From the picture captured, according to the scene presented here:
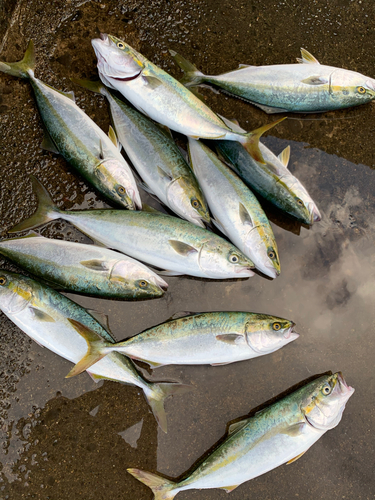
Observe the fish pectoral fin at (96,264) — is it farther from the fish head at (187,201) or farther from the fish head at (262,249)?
the fish head at (262,249)

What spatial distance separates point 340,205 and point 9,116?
3.16 m

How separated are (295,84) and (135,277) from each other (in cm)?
220

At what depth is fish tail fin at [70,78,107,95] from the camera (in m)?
3.15

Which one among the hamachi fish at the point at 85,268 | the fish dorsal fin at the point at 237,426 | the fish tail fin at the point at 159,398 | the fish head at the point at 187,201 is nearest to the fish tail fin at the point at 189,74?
the fish head at the point at 187,201

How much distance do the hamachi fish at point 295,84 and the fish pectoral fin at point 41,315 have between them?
238 cm

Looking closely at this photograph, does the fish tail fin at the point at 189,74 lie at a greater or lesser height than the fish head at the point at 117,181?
greater

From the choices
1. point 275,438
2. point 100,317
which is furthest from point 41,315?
point 275,438

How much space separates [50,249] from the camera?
9.78 feet

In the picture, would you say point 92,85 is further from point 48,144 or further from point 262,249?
point 262,249

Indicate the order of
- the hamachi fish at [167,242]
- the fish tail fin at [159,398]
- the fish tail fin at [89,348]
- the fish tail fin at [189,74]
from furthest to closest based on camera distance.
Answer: the fish tail fin at [189,74], the fish tail fin at [159,398], the hamachi fish at [167,242], the fish tail fin at [89,348]

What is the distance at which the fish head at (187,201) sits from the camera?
2982mm

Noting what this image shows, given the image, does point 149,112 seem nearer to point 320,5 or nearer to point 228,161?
point 228,161

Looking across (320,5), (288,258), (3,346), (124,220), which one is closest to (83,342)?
(3,346)

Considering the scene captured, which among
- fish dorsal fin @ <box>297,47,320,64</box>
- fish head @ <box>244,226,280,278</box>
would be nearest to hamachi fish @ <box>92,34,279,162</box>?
fish head @ <box>244,226,280,278</box>
